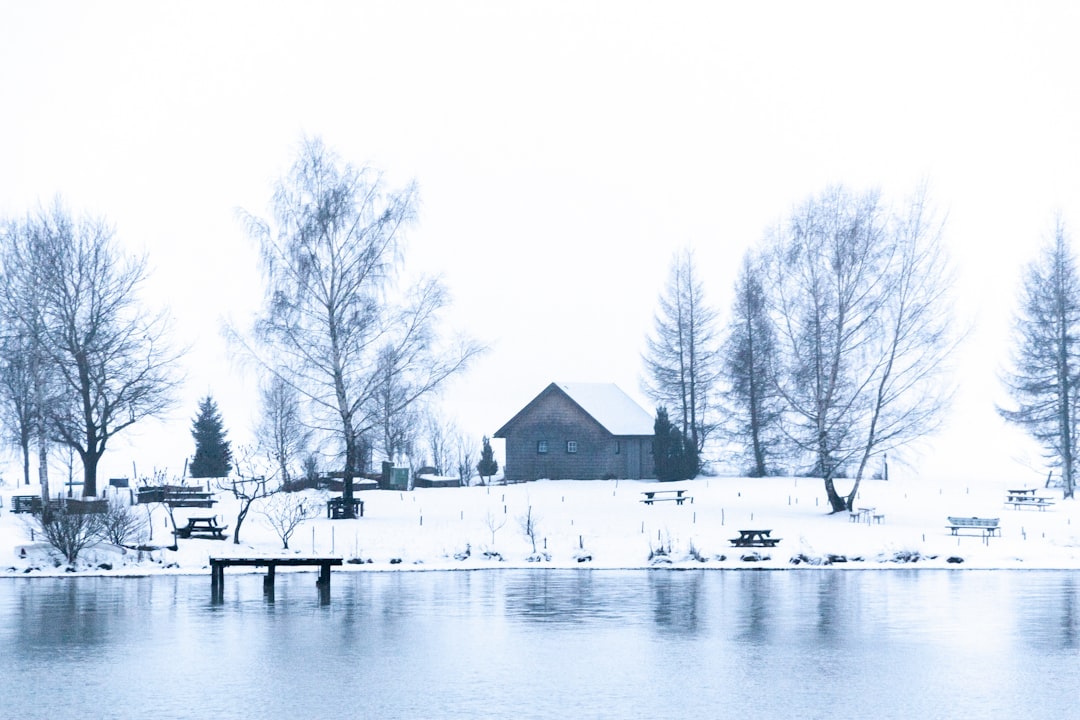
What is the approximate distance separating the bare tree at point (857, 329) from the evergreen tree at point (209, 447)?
3529 centimetres

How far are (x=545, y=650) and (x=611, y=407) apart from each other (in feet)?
162

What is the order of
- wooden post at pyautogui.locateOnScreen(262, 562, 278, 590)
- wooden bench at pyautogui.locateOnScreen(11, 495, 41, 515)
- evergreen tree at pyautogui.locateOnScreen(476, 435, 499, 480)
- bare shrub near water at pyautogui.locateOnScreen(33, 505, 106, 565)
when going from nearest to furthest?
1. wooden post at pyautogui.locateOnScreen(262, 562, 278, 590)
2. bare shrub near water at pyautogui.locateOnScreen(33, 505, 106, 565)
3. wooden bench at pyautogui.locateOnScreen(11, 495, 41, 515)
4. evergreen tree at pyautogui.locateOnScreen(476, 435, 499, 480)

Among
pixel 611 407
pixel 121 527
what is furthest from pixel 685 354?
pixel 121 527

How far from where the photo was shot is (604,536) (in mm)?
41344

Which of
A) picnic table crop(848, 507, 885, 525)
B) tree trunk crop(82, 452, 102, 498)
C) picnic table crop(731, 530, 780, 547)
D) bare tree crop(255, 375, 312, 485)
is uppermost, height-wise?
bare tree crop(255, 375, 312, 485)

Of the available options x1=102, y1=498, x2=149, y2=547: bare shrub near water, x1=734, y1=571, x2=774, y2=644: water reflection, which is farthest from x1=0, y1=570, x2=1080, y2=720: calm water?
x1=102, y1=498, x2=149, y2=547: bare shrub near water

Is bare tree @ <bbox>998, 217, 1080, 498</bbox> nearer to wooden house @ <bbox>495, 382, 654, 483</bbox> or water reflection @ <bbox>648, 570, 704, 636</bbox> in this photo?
wooden house @ <bbox>495, 382, 654, 483</bbox>

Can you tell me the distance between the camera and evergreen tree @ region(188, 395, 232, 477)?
69.7m

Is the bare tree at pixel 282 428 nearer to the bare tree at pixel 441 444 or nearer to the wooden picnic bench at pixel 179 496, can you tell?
the wooden picnic bench at pixel 179 496

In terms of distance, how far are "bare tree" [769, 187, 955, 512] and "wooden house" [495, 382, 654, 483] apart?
19696mm

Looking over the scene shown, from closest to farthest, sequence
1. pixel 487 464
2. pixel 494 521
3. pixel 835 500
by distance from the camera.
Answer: pixel 494 521 → pixel 835 500 → pixel 487 464

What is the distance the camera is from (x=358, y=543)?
39.4 metres

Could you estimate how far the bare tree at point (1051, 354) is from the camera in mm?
56562

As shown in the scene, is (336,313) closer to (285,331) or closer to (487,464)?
(285,331)
